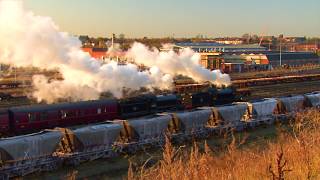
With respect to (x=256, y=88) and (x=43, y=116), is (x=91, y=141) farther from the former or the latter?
(x=256, y=88)

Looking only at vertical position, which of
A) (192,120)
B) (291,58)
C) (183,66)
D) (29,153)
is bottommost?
(29,153)

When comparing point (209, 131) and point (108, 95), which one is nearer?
point (209, 131)

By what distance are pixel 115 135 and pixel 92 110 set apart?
730 cm

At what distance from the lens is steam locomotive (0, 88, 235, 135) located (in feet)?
93.1

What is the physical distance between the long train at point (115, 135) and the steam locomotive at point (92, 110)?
4.63 meters

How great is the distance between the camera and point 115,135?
25.9 metres

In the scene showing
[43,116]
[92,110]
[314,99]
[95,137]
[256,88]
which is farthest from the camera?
[256,88]

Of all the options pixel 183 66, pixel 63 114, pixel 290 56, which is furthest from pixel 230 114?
pixel 290 56

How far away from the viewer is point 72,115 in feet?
103

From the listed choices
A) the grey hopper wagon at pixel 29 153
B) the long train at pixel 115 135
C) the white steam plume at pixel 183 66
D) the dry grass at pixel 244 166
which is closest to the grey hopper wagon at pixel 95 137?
the long train at pixel 115 135

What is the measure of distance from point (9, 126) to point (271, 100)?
21.0m

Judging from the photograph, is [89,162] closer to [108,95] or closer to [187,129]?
[187,129]

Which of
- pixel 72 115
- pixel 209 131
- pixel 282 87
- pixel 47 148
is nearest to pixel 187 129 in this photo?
pixel 209 131

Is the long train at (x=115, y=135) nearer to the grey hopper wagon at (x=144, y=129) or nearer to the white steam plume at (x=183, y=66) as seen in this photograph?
the grey hopper wagon at (x=144, y=129)
